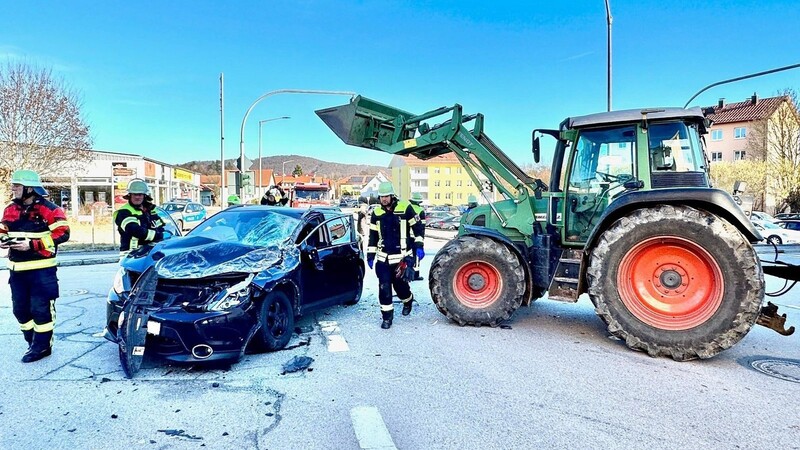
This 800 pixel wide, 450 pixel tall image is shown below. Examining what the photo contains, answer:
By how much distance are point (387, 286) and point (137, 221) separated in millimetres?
3382

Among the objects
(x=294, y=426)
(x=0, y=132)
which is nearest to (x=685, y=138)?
(x=294, y=426)

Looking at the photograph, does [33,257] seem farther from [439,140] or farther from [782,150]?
[782,150]

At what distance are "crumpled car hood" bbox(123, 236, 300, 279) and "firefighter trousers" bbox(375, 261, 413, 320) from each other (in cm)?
124

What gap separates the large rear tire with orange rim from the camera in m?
4.37

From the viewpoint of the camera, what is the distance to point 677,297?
4.75 meters

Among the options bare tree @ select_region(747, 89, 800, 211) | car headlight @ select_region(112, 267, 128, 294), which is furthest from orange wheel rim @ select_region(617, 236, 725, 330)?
bare tree @ select_region(747, 89, 800, 211)

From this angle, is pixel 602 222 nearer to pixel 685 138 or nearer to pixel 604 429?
pixel 685 138

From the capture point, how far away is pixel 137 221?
20.2 feet

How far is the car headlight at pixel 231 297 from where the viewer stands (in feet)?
14.0

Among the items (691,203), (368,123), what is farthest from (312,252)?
(691,203)

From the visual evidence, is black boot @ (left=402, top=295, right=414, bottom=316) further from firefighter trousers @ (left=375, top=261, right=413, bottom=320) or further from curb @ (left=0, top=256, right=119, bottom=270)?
curb @ (left=0, top=256, right=119, bottom=270)

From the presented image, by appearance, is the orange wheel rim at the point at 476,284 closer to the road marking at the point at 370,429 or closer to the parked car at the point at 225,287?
the parked car at the point at 225,287

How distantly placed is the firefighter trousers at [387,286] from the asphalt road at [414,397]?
0.47 metres

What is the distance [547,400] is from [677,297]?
201cm
